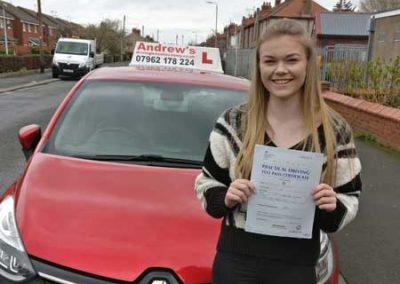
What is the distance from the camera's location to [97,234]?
235 centimetres

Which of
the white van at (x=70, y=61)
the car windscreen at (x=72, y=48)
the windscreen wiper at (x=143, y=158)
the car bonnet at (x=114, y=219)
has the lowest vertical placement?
the white van at (x=70, y=61)

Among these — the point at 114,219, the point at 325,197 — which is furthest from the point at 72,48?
the point at 325,197

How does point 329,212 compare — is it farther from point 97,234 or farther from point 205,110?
point 205,110

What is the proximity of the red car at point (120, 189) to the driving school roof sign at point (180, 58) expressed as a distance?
32.5 inches

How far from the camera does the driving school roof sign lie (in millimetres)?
4980

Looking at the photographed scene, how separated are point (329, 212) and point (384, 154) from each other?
708cm

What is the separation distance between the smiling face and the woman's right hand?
1.12 feet

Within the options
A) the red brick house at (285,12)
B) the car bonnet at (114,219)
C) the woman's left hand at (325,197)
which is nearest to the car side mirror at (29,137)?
the car bonnet at (114,219)

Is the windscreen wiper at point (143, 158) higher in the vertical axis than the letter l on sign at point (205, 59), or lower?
lower

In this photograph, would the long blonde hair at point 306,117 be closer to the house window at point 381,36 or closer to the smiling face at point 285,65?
the smiling face at point 285,65

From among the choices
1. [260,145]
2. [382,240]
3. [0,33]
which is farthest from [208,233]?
[0,33]

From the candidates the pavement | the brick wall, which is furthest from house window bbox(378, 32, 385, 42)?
the brick wall

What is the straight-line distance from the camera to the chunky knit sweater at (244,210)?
5.90ft

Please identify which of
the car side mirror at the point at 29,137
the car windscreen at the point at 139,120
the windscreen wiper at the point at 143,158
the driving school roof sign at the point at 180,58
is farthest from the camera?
the driving school roof sign at the point at 180,58
